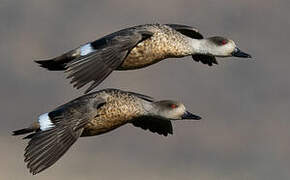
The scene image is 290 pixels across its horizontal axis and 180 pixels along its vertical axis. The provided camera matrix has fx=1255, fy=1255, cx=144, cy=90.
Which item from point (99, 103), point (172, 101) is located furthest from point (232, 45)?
point (99, 103)

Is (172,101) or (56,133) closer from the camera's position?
(56,133)

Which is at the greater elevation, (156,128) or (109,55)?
(109,55)

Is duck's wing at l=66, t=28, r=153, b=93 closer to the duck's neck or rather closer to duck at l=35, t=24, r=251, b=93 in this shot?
duck at l=35, t=24, r=251, b=93

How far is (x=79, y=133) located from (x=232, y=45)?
354 centimetres

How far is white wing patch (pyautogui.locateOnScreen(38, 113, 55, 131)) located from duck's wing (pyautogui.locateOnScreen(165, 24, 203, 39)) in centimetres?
297

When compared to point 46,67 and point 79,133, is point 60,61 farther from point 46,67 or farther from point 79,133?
point 79,133

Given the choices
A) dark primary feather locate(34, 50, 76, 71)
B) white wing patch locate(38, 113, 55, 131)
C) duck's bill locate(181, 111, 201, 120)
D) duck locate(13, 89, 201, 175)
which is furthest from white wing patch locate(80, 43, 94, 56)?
duck's bill locate(181, 111, 201, 120)

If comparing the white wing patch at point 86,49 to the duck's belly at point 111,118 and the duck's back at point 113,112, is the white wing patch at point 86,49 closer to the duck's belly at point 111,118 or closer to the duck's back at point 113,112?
the duck's back at point 113,112

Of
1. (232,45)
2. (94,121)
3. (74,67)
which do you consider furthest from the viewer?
(232,45)

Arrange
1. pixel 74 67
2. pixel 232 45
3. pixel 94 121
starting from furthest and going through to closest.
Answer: pixel 232 45
pixel 94 121
pixel 74 67

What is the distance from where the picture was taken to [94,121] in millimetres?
18859

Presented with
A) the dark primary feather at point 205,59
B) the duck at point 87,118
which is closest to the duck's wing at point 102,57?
the duck at point 87,118

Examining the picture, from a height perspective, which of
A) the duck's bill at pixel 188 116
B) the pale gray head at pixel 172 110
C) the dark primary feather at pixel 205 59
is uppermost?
the dark primary feather at pixel 205 59

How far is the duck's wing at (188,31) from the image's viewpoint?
67.7ft
